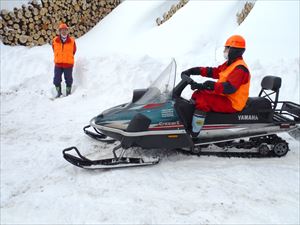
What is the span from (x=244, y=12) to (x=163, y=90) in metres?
5.72

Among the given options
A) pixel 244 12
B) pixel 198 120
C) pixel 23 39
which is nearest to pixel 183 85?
pixel 198 120

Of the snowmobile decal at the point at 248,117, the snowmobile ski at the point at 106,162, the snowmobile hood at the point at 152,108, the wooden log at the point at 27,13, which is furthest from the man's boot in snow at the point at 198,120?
the wooden log at the point at 27,13

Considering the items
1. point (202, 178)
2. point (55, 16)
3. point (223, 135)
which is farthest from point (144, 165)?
point (55, 16)

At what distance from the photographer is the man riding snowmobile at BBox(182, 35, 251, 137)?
456 centimetres

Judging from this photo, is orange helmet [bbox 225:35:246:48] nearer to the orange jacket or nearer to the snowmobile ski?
the snowmobile ski

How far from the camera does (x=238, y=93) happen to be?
15.5ft

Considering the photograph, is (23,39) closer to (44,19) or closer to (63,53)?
(44,19)

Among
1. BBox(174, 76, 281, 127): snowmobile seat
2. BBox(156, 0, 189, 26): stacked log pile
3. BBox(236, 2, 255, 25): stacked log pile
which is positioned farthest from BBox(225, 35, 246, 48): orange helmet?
BBox(156, 0, 189, 26): stacked log pile

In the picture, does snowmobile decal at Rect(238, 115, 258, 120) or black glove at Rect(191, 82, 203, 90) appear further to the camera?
snowmobile decal at Rect(238, 115, 258, 120)

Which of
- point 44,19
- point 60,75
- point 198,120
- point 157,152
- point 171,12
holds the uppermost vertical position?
point 171,12

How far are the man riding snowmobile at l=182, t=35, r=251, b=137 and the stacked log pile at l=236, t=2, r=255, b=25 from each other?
4963mm

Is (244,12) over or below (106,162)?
over

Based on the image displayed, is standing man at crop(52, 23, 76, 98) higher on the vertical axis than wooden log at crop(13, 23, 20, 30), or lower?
lower

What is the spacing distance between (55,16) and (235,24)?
477 centimetres
